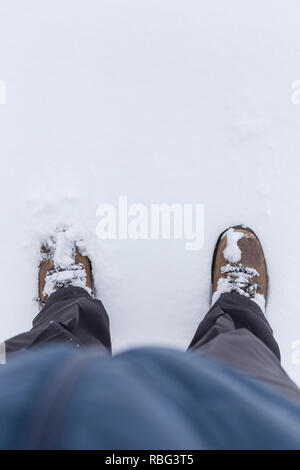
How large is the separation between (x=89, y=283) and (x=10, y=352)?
42 cm

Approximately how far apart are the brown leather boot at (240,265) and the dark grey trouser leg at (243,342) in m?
0.06

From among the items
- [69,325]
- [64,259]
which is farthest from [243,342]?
[64,259]

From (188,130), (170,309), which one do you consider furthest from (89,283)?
(188,130)

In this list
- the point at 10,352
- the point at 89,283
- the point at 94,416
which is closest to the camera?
the point at 94,416

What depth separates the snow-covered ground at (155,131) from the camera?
3.72 ft

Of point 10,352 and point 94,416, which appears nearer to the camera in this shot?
point 94,416

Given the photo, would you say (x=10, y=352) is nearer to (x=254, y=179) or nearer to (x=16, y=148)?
(x=16, y=148)

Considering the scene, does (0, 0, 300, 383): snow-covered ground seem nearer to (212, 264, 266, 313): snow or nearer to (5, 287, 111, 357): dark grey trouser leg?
(212, 264, 266, 313): snow

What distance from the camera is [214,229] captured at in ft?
3.79

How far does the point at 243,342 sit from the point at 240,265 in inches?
17.4

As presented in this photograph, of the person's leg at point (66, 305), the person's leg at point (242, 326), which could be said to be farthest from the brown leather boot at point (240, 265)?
the person's leg at point (66, 305)

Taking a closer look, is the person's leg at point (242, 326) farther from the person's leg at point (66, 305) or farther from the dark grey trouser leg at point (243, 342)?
the person's leg at point (66, 305)

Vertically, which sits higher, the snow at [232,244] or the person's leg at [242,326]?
the snow at [232,244]

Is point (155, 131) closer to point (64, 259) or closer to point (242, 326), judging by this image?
point (64, 259)
